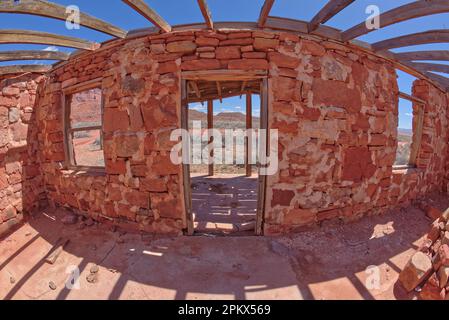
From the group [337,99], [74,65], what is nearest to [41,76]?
[74,65]

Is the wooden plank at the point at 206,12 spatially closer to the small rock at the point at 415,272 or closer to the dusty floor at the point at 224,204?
the dusty floor at the point at 224,204

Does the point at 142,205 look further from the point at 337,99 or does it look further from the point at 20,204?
the point at 337,99

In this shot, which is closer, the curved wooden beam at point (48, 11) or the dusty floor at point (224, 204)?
the curved wooden beam at point (48, 11)

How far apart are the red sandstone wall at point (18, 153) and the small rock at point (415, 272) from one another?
217 inches

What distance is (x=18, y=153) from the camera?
12.1 ft

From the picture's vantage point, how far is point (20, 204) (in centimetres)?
368

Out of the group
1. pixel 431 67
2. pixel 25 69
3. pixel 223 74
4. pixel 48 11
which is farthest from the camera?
pixel 431 67

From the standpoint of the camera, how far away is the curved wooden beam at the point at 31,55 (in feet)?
10.0

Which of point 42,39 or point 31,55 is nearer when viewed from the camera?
point 42,39

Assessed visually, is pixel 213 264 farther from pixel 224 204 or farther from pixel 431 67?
pixel 431 67

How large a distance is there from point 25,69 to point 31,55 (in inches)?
27.0

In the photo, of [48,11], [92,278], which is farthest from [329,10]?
[92,278]

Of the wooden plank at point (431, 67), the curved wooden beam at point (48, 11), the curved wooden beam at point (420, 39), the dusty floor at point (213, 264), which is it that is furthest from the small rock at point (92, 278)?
the wooden plank at point (431, 67)

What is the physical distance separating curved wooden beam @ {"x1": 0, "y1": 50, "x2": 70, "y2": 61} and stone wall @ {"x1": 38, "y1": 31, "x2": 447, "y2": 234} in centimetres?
21
